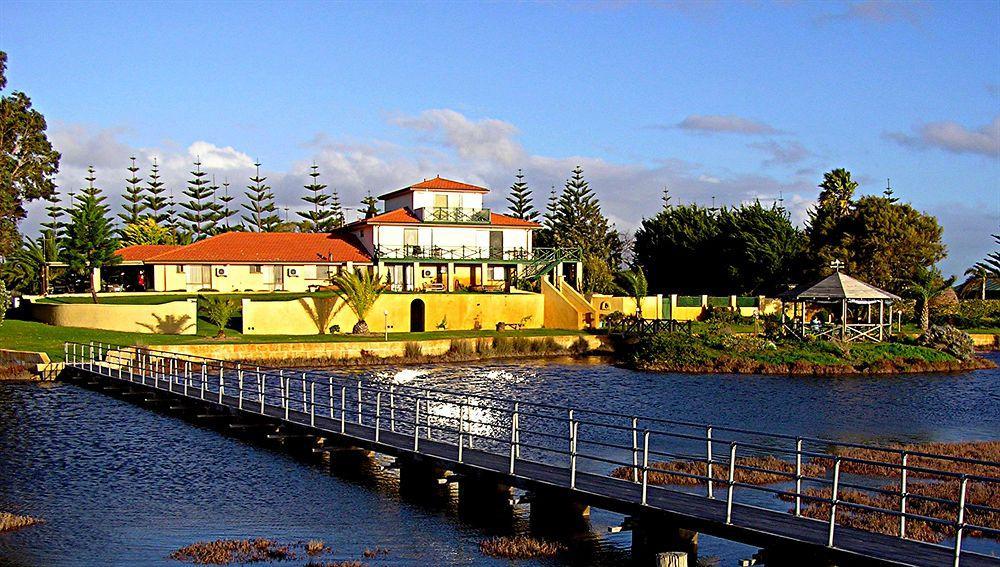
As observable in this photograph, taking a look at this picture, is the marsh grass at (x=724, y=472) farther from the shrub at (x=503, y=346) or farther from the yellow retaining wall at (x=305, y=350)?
the shrub at (x=503, y=346)

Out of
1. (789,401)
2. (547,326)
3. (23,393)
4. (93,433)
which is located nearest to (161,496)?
(93,433)

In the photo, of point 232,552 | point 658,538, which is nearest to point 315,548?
point 232,552

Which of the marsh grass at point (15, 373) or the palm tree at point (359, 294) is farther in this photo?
the palm tree at point (359, 294)

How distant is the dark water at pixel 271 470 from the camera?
1677 cm

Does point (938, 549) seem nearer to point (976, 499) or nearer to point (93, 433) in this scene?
point (976, 499)

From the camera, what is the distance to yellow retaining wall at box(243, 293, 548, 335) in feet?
173

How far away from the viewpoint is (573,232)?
97.6m

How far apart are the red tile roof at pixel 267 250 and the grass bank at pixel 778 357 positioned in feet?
71.7

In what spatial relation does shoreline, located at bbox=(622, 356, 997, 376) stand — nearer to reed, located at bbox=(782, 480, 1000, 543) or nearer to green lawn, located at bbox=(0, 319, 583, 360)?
green lawn, located at bbox=(0, 319, 583, 360)

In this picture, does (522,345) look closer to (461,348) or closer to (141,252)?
(461,348)

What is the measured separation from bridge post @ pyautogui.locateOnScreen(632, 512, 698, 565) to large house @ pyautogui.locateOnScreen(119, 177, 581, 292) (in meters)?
48.1

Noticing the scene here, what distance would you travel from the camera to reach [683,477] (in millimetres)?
21203

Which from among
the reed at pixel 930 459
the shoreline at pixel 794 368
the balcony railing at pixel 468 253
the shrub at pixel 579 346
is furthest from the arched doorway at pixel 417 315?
the reed at pixel 930 459

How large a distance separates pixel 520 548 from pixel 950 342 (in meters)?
44.3
